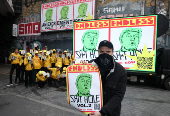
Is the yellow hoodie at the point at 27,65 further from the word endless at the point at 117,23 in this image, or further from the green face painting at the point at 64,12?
the green face painting at the point at 64,12

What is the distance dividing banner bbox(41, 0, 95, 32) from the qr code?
783 centimetres

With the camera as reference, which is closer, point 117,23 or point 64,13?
point 117,23

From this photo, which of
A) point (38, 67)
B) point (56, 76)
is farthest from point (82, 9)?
point (56, 76)

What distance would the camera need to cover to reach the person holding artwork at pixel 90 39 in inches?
286

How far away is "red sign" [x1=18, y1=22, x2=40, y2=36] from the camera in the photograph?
16.8 meters

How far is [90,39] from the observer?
7.34m

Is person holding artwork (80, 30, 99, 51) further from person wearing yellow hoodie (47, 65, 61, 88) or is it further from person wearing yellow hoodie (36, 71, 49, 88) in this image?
person wearing yellow hoodie (36, 71, 49, 88)

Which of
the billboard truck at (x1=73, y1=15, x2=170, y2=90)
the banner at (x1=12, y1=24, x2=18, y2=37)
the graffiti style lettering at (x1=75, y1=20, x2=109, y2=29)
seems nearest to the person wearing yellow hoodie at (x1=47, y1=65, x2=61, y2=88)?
the billboard truck at (x1=73, y1=15, x2=170, y2=90)

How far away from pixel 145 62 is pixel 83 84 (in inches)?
209

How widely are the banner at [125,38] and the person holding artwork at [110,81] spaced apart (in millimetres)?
5157

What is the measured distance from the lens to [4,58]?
64.6 feet

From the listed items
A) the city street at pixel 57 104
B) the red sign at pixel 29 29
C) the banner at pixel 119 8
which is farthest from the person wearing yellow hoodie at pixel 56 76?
the red sign at pixel 29 29

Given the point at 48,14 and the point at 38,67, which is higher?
the point at 48,14

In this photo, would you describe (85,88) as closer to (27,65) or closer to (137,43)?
(137,43)
